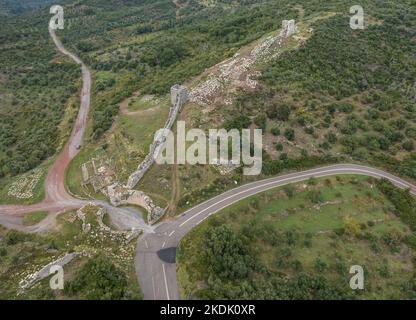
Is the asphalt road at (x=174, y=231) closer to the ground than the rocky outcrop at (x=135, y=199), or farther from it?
closer to the ground

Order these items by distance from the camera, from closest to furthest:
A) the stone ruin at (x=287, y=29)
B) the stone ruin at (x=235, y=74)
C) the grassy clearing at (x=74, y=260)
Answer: the grassy clearing at (x=74, y=260)
the stone ruin at (x=235, y=74)
the stone ruin at (x=287, y=29)

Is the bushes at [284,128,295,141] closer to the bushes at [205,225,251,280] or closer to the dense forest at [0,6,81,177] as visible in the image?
the bushes at [205,225,251,280]

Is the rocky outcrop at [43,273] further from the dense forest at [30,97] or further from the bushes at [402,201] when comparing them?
the bushes at [402,201]

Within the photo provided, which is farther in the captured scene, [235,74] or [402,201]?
[235,74]

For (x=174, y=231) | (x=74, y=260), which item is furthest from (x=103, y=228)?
(x=174, y=231)

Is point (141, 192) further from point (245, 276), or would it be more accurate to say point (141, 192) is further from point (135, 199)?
point (245, 276)

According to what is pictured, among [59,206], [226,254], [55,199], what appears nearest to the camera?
[226,254]

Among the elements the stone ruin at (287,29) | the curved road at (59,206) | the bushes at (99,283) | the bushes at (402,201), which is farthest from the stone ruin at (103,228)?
the stone ruin at (287,29)
